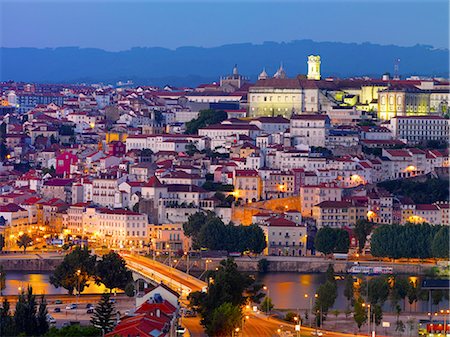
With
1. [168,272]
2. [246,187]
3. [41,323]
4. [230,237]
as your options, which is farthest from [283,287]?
[41,323]

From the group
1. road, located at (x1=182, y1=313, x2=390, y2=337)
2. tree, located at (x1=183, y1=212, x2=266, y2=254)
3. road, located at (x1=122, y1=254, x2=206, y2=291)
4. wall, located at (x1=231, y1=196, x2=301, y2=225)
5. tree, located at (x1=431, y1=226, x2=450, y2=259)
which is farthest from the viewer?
wall, located at (x1=231, y1=196, x2=301, y2=225)

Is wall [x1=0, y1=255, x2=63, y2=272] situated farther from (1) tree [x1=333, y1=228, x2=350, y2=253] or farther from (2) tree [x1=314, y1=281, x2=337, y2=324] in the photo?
(2) tree [x1=314, y1=281, x2=337, y2=324]

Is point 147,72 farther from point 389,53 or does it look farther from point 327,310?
point 327,310

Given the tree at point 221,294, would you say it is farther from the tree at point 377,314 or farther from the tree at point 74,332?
the tree at point 74,332

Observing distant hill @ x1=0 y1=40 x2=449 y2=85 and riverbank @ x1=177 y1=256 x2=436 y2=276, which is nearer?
riverbank @ x1=177 y1=256 x2=436 y2=276

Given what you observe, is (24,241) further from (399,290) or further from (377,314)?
(377,314)

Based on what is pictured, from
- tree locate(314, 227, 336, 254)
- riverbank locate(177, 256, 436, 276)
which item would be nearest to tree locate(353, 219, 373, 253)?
tree locate(314, 227, 336, 254)
